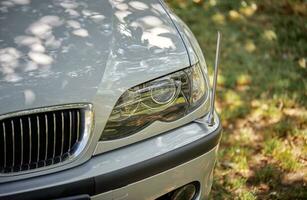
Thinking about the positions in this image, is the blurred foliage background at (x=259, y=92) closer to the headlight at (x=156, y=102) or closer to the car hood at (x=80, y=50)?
the headlight at (x=156, y=102)

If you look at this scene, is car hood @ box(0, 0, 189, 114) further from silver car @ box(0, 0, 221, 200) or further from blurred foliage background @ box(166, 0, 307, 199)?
blurred foliage background @ box(166, 0, 307, 199)

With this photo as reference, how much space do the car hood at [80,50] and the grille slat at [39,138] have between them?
6 centimetres

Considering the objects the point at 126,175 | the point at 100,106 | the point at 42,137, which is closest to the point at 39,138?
the point at 42,137

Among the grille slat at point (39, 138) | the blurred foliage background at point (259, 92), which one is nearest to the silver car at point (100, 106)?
the grille slat at point (39, 138)

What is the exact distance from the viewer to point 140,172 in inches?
80.5

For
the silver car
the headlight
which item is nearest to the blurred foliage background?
the silver car

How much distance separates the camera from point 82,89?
6.44 ft

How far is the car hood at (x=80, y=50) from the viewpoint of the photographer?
193 centimetres

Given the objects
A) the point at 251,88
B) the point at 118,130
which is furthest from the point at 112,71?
the point at 251,88

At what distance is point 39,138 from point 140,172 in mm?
425

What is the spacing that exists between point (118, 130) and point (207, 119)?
0.47 metres

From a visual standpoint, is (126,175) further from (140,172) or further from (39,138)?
(39,138)

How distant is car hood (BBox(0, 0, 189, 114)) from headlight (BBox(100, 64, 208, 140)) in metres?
0.04

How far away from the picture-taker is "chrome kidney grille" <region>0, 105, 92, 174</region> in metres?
1.90
